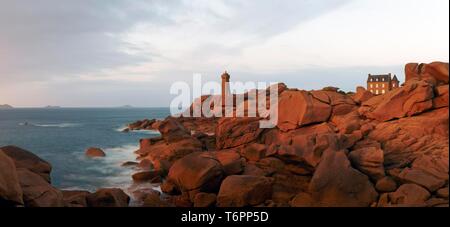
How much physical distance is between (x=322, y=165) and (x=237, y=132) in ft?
40.3

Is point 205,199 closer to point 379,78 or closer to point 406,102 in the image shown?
point 406,102

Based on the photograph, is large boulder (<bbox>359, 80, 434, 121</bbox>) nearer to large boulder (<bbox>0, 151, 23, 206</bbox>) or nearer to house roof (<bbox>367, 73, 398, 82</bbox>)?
large boulder (<bbox>0, 151, 23, 206</bbox>)

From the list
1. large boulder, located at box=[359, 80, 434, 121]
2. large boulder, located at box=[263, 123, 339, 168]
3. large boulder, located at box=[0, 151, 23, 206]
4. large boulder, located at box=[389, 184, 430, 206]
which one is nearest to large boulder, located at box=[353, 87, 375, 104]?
large boulder, located at box=[359, 80, 434, 121]

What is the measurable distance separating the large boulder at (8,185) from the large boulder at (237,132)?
18458mm

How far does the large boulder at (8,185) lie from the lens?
36.1 feet

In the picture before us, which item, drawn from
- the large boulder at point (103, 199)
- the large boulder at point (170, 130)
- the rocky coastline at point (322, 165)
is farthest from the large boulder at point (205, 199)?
the large boulder at point (170, 130)

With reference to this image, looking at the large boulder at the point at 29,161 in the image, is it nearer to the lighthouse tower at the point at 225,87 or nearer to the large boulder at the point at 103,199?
the large boulder at the point at 103,199

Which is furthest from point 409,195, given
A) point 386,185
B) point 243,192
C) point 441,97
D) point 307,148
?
point 441,97

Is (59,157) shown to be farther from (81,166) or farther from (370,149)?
(370,149)

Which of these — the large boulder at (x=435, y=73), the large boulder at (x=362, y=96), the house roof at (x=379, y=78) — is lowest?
the large boulder at (x=362, y=96)

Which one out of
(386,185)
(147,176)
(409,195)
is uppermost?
(386,185)

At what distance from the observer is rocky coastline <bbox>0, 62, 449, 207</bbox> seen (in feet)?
51.2

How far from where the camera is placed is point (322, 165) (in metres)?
17.0
